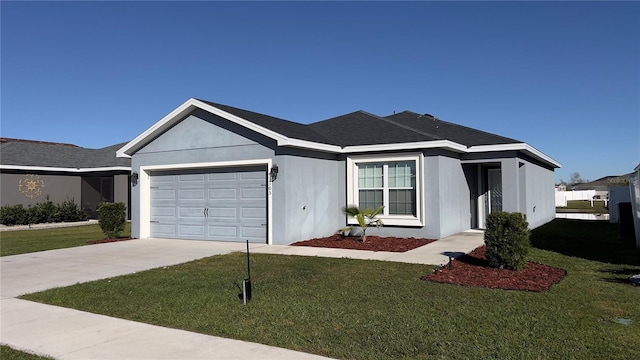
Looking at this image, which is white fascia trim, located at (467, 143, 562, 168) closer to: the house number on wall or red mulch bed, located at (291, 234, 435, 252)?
red mulch bed, located at (291, 234, 435, 252)

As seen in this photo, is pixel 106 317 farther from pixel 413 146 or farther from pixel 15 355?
pixel 413 146

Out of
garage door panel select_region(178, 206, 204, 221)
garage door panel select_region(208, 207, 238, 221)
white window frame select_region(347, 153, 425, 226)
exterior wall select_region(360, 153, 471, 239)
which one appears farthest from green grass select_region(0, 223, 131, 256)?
exterior wall select_region(360, 153, 471, 239)

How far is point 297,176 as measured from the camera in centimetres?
1345

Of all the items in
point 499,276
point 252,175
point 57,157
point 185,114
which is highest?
point 185,114

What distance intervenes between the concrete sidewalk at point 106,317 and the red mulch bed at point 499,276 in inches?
31.7

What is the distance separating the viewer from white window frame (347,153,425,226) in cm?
1362

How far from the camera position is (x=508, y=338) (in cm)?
486

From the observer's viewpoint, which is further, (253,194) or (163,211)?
(163,211)

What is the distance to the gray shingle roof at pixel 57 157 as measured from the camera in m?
24.1

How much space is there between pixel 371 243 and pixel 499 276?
198 inches

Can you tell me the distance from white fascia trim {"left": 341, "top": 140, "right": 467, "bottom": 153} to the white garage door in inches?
121

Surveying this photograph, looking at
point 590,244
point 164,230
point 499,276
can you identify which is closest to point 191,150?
point 164,230

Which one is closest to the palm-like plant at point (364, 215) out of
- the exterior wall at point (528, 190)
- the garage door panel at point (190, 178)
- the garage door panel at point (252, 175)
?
the garage door panel at point (252, 175)

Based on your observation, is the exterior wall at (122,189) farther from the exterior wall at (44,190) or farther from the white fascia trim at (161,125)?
the white fascia trim at (161,125)
